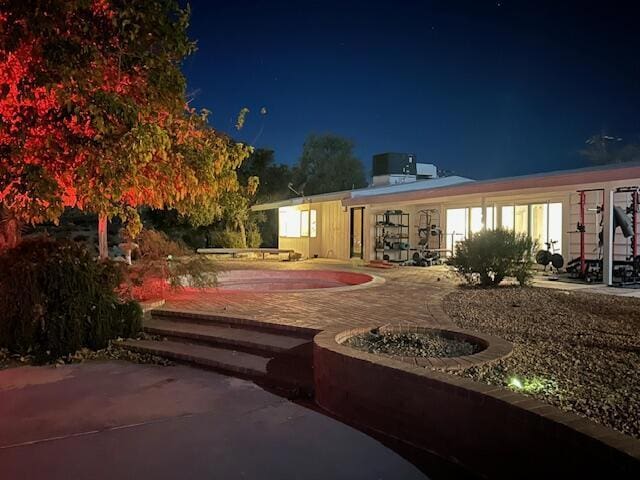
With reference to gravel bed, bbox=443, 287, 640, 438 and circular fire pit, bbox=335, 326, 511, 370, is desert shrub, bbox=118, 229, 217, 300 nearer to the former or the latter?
gravel bed, bbox=443, 287, 640, 438

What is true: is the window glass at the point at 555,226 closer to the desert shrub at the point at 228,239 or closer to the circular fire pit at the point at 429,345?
the circular fire pit at the point at 429,345

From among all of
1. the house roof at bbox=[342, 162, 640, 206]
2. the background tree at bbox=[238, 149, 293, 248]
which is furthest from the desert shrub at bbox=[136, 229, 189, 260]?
the background tree at bbox=[238, 149, 293, 248]

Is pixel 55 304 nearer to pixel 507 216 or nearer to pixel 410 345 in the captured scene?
pixel 410 345

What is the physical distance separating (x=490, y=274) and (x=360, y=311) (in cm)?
386

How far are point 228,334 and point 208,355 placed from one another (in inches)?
22.7

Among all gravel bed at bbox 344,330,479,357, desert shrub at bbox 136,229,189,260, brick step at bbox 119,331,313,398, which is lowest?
brick step at bbox 119,331,313,398

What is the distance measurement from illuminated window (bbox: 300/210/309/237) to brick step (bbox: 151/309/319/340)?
14182 millimetres

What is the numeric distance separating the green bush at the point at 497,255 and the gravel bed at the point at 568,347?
0.82m

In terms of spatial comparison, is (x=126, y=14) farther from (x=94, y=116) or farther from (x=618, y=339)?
(x=618, y=339)

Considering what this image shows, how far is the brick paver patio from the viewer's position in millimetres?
7227

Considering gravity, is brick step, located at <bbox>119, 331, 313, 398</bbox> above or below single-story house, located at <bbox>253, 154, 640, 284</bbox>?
below

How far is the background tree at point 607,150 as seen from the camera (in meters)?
32.4

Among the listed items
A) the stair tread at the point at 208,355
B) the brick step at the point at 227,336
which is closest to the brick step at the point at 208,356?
the stair tread at the point at 208,355

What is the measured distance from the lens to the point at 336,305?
339 inches
